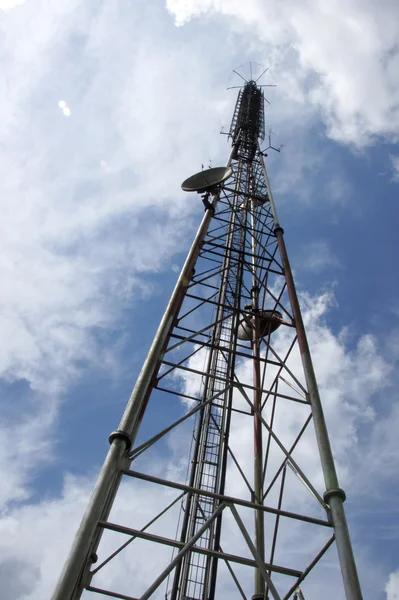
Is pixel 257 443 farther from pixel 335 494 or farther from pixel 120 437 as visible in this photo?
pixel 120 437

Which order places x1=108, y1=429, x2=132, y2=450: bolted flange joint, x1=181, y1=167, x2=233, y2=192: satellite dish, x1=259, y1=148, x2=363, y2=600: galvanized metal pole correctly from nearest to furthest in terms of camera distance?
x1=259, y1=148, x2=363, y2=600: galvanized metal pole < x1=108, y1=429, x2=132, y2=450: bolted flange joint < x1=181, y1=167, x2=233, y2=192: satellite dish

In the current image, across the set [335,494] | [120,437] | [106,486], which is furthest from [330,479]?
[106,486]

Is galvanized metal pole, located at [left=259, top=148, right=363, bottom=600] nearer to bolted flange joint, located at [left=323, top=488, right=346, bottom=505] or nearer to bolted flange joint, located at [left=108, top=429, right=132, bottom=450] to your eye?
bolted flange joint, located at [left=323, top=488, right=346, bottom=505]

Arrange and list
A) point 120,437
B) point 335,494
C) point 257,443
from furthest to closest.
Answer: point 257,443 → point 335,494 → point 120,437

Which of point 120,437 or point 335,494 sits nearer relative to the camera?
point 120,437

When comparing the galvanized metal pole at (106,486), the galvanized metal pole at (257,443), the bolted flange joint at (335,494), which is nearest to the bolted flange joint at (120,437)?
the galvanized metal pole at (106,486)

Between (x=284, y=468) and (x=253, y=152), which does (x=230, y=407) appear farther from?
(x=253, y=152)

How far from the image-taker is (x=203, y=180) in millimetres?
14734

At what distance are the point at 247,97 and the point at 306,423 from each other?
18.3m

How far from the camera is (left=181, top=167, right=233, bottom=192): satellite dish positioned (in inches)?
576

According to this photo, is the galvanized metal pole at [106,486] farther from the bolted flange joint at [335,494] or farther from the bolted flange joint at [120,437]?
the bolted flange joint at [335,494]

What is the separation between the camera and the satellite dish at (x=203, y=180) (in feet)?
48.0

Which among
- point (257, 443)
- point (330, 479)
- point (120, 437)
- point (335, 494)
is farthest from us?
point (257, 443)

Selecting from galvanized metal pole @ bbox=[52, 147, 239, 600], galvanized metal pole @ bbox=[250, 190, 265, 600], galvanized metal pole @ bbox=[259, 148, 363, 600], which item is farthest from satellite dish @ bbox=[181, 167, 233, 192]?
galvanized metal pole @ bbox=[52, 147, 239, 600]
